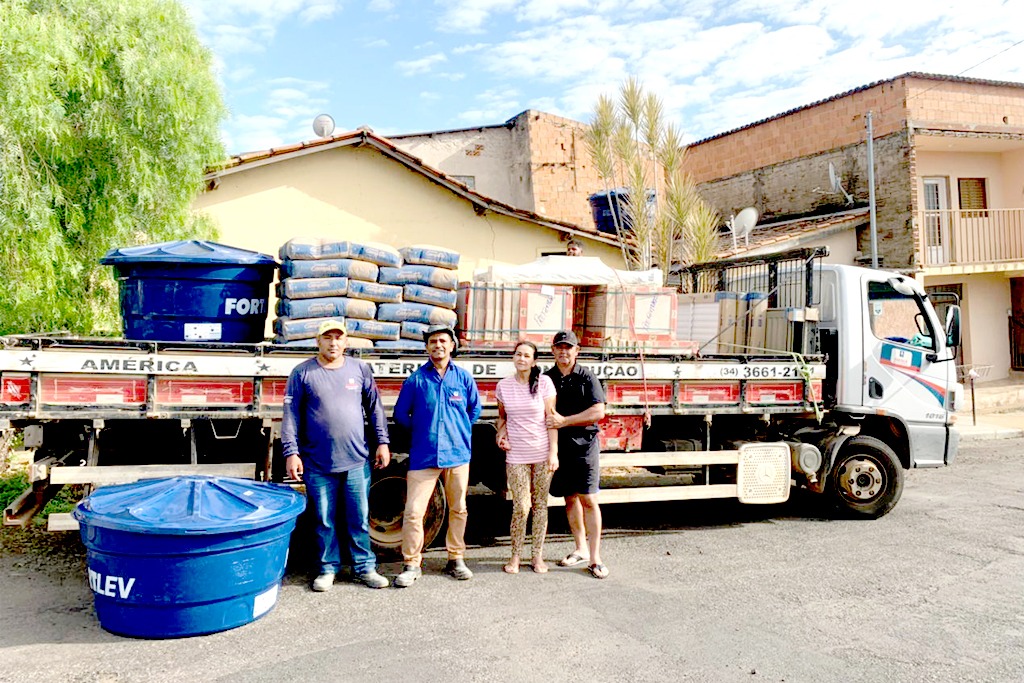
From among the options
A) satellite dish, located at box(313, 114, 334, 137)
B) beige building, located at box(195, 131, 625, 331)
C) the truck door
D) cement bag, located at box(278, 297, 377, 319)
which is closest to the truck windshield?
the truck door

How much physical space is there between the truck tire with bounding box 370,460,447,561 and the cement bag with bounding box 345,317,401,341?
39.6 inches

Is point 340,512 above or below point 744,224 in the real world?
below

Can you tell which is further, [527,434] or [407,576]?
[527,434]

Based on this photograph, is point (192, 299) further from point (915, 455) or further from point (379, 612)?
point (915, 455)

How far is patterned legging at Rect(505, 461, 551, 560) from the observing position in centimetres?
567

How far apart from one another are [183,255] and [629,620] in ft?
13.0

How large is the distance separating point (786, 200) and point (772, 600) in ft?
56.0

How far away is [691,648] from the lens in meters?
4.36

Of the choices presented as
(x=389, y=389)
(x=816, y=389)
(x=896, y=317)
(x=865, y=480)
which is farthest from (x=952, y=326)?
(x=389, y=389)

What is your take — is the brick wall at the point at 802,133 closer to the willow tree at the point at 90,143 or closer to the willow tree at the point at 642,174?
the willow tree at the point at 642,174

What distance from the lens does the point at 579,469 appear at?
226 inches

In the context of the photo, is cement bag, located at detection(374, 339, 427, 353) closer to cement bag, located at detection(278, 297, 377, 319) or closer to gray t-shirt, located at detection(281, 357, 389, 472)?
cement bag, located at detection(278, 297, 377, 319)

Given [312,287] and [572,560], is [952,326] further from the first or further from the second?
[312,287]

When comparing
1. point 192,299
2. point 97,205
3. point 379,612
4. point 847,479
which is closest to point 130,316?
point 192,299
